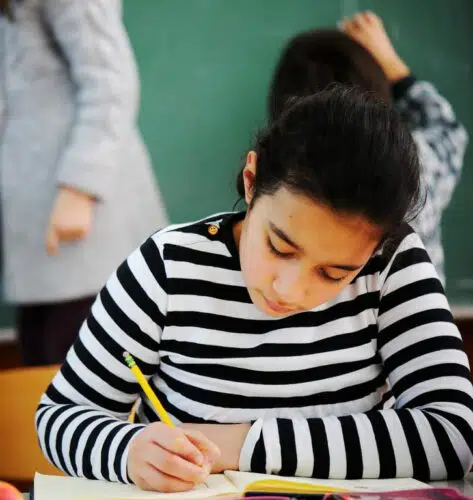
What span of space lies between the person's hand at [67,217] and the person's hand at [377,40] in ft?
2.77

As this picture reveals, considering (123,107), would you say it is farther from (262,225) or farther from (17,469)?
(262,225)

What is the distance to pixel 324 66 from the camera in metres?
1.86

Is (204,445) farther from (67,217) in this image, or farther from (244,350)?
(67,217)

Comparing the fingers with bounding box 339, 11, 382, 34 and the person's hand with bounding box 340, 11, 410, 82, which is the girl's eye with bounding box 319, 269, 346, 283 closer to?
the person's hand with bounding box 340, 11, 410, 82

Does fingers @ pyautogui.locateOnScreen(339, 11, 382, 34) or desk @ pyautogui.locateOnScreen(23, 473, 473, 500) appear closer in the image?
desk @ pyautogui.locateOnScreen(23, 473, 473, 500)

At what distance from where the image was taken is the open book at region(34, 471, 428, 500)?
0.85 m

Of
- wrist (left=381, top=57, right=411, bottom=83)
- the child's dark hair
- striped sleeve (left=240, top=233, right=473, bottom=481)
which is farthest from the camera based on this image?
wrist (left=381, top=57, right=411, bottom=83)

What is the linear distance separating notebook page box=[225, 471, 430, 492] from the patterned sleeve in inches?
41.2

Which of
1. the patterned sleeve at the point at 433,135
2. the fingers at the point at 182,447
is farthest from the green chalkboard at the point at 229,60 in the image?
the fingers at the point at 182,447

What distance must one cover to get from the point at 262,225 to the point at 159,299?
6.6 inches

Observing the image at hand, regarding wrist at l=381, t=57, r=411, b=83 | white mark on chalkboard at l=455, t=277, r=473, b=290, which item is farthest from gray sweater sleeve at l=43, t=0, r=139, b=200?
white mark on chalkboard at l=455, t=277, r=473, b=290

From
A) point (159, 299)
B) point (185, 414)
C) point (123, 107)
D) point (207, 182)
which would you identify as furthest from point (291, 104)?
point (207, 182)

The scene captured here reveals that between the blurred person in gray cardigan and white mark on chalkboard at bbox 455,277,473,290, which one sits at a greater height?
the blurred person in gray cardigan

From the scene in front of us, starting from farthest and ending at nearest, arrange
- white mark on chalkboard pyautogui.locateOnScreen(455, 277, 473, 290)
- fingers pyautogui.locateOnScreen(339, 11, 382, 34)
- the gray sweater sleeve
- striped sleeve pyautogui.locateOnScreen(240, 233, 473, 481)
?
white mark on chalkboard pyautogui.locateOnScreen(455, 277, 473, 290), fingers pyautogui.locateOnScreen(339, 11, 382, 34), the gray sweater sleeve, striped sleeve pyautogui.locateOnScreen(240, 233, 473, 481)
